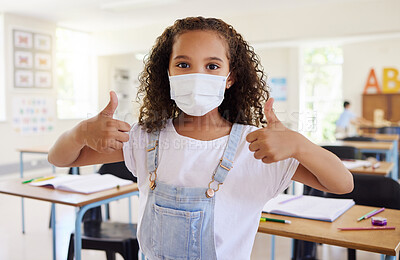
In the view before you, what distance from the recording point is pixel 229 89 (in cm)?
122

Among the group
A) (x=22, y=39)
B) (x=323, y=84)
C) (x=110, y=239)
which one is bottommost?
(x=110, y=239)

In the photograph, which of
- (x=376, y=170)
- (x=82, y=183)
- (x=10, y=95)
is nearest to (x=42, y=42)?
(x=10, y=95)

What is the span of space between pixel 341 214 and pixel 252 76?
779mm

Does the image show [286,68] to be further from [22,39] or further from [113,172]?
[113,172]

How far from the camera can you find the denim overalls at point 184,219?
0.98 meters

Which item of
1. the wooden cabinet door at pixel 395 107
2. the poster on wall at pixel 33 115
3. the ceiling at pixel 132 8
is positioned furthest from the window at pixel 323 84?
the poster on wall at pixel 33 115

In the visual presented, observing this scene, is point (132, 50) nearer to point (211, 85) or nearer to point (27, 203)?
point (27, 203)

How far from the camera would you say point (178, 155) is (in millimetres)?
1039

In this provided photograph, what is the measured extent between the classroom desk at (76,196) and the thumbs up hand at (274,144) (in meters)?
1.20

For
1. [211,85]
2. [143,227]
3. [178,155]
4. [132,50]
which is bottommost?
[143,227]

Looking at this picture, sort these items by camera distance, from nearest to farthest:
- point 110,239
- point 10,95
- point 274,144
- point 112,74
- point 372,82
Result: point 274,144, point 110,239, point 10,95, point 112,74, point 372,82

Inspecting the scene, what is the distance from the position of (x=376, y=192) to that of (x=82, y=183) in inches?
64.4

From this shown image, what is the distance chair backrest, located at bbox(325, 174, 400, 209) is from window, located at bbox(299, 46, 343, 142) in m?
8.02

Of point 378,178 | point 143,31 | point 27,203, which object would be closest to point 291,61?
point 143,31
